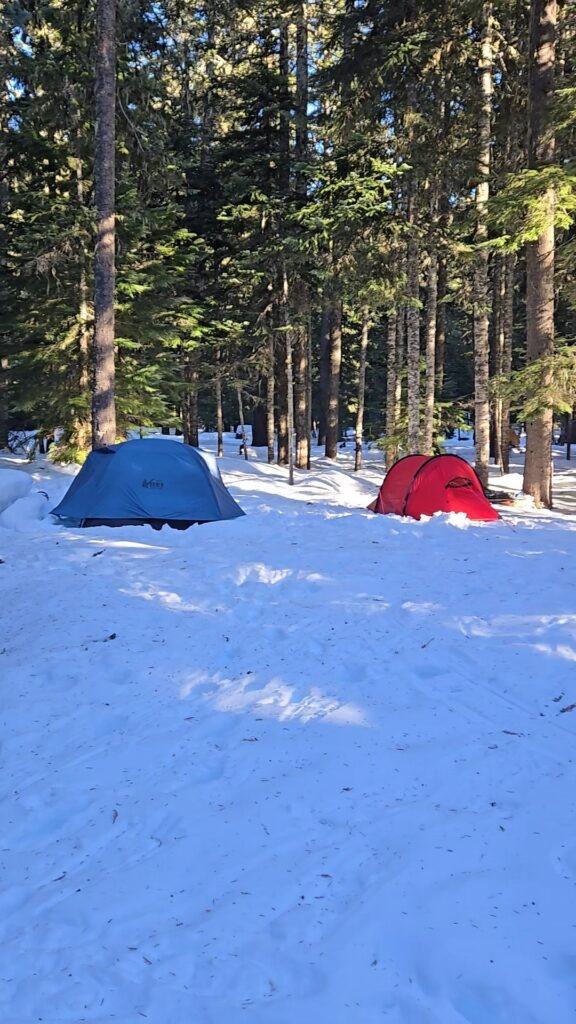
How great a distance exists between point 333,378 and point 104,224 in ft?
42.8

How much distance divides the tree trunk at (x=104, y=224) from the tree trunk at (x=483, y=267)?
25.5 ft

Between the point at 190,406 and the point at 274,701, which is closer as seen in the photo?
the point at 274,701

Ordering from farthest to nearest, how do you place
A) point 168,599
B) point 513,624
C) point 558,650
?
point 168,599
point 513,624
point 558,650

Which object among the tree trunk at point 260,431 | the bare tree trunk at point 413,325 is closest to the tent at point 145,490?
the bare tree trunk at point 413,325

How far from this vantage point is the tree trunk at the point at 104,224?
40.9 feet

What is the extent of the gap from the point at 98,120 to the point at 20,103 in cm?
491

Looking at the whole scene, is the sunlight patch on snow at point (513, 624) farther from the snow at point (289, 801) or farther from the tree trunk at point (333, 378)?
the tree trunk at point (333, 378)

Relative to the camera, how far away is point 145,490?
10359mm

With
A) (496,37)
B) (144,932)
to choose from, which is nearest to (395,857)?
(144,932)

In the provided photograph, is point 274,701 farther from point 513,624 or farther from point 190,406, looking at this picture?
point 190,406

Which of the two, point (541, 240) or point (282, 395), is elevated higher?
point (541, 240)

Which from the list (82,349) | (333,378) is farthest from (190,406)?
(333,378)

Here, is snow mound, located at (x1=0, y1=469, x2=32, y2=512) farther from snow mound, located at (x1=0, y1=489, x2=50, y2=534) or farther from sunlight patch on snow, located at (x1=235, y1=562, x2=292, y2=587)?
sunlight patch on snow, located at (x1=235, y1=562, x2=292, y2=587)

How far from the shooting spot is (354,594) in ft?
21.2
